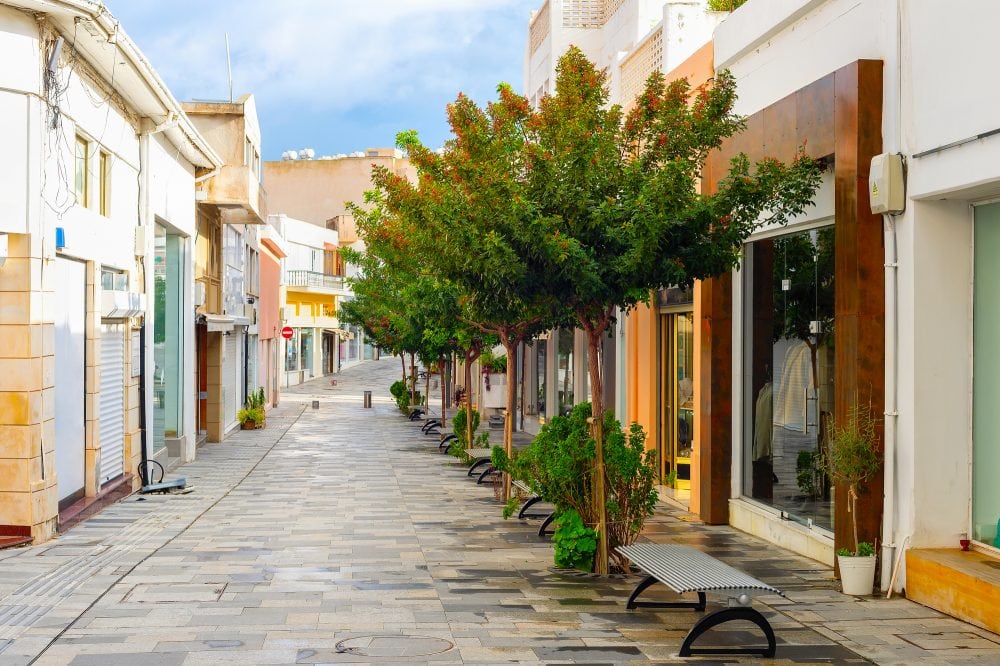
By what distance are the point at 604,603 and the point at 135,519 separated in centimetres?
727

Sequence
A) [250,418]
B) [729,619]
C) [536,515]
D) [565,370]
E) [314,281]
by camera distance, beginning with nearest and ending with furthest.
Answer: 1. [729,619]
2. [536,515]
3. [565,370]
4. [250,418]
5. [314,281]

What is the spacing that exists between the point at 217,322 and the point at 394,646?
19.6 meters

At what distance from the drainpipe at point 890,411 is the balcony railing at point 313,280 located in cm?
5250

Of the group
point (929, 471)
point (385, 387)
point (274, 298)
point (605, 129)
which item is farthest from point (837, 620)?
point (385, 387)

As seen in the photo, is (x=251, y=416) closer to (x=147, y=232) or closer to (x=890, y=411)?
(x=147, y=232)

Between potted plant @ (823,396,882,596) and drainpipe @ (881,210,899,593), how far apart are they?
0.11 metres

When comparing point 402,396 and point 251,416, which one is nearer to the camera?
point 251,416

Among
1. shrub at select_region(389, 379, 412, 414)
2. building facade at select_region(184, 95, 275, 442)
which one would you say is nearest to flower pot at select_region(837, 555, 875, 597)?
building facade at select_region(184, 95, 275, 442)

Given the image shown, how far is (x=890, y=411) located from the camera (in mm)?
9211

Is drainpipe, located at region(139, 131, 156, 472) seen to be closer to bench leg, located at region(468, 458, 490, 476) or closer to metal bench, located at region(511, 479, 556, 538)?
bench leg, located at region(468, 458, 490, 476)

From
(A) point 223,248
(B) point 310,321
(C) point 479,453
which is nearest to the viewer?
(C) point 479,453

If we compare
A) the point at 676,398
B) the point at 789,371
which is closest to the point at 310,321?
the point at 676,398

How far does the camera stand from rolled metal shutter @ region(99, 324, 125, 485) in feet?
50.6

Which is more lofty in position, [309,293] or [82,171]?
[309,293]
